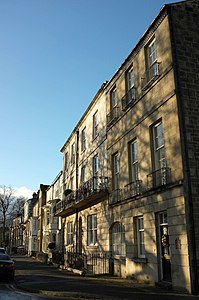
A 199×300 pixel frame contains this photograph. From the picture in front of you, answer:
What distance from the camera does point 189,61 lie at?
13.4 meters

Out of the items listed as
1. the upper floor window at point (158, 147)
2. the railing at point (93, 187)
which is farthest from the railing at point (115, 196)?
the upper floor window at point (158, 147)

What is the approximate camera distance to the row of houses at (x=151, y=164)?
1191cm

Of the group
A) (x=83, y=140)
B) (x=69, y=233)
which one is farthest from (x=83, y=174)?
(x=69, y=233)

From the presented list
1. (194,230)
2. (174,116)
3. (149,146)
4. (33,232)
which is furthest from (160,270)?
(33,232)

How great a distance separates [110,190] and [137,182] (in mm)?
3656

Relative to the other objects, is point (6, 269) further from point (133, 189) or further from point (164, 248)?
point (164, 248)

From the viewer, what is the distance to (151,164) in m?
14.3

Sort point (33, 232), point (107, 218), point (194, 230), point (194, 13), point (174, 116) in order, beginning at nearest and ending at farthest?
1. point (194, 230)
2. point (174, 116)
3. point (194, 13)
4. point (107, 218)
5. point (33, 232)

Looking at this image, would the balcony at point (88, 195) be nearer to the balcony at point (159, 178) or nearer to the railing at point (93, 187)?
the railing at point (93, 187)

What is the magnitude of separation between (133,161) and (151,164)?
8.29 feet

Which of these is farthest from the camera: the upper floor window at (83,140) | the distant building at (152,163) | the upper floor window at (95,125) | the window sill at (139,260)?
the upper floor window at (83,140)

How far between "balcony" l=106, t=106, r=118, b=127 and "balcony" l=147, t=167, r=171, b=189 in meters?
5.76

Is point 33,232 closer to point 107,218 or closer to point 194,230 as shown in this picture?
point 107,218

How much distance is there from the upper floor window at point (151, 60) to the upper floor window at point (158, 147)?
2463 millimetres
